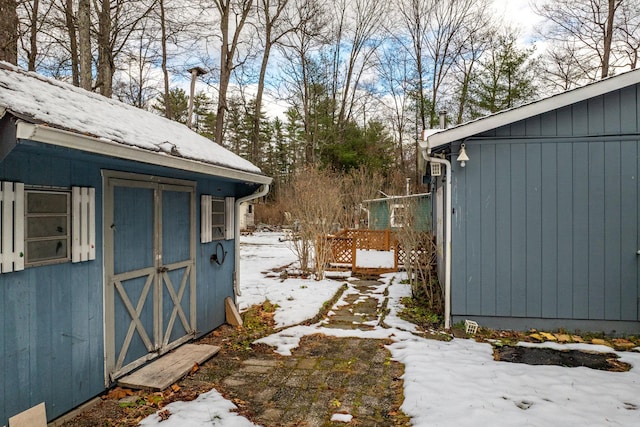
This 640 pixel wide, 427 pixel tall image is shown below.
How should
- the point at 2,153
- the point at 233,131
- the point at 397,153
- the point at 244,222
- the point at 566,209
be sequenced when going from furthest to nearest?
the point at 233,131 < the point at 244,222 < the point at 397,153 < the point at 566,209 < the point at 2,153

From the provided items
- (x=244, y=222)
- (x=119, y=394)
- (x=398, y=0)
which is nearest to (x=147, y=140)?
(x=119, y=394)

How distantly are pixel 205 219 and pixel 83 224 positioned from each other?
2022mm

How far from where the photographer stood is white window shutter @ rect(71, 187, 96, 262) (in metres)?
3.13

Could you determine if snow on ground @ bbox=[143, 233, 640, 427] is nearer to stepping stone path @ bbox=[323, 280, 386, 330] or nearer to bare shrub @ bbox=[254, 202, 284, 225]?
stepping stone path @ bbox=[323, 280, 386, 330]

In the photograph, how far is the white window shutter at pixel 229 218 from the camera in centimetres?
582

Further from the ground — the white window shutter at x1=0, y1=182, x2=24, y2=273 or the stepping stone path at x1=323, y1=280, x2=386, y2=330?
the white window shutter at x1=0, y1=182, x2=24, y2=273

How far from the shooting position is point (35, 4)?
9.31m

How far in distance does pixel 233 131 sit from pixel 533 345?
96.8 feet

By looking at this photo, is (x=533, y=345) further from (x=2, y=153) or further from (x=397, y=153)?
A: (x=397, y=153)

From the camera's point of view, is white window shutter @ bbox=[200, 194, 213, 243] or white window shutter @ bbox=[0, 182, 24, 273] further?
white window shutter @ bbox=[200, 194, 213, 243]

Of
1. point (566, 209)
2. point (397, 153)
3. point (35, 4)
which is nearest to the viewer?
point (566, 209)

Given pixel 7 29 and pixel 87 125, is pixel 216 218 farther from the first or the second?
pixel 7 29

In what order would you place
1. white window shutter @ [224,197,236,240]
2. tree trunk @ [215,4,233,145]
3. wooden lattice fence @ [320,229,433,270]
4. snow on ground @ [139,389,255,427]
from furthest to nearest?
tree trunk @ [215,4,233,145], wooden lattice fence @ [320,229,433,270], white window shutter @ [224,197,236,240], snow on ground @ [139,389,255,427]

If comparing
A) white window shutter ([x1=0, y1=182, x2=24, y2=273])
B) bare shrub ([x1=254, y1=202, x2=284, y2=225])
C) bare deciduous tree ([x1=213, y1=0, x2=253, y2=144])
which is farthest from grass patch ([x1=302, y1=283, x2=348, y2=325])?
bare shrub ([x1=254, y1=202, x2=284, y2=225])
